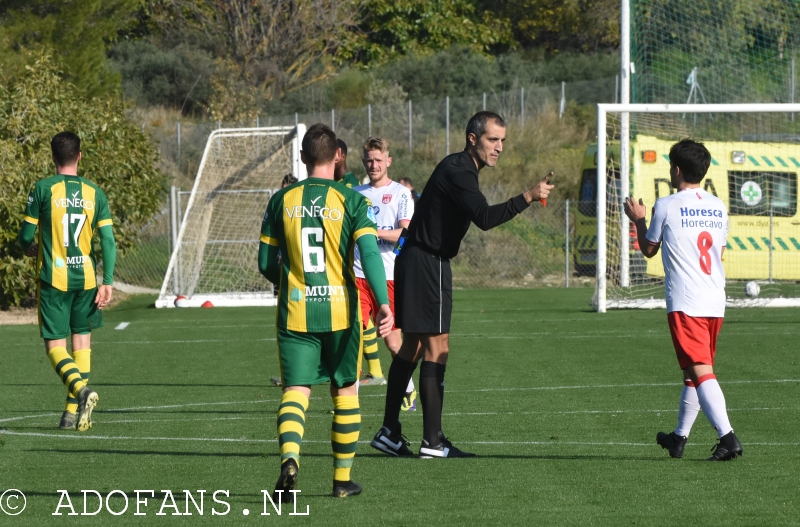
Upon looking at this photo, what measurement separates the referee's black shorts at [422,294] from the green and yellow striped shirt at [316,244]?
123 centimetres

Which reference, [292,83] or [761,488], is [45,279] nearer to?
[761,488]

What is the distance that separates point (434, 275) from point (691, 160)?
1.61 metres

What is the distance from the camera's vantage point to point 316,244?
5746 mm

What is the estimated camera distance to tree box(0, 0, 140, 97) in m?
28.6

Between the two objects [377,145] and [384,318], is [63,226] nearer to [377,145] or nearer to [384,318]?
[377,145]

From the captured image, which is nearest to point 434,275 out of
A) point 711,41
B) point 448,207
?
point 448,207

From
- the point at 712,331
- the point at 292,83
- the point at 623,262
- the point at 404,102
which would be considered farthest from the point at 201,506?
the point at 292,83

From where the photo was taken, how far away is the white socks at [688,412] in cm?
684

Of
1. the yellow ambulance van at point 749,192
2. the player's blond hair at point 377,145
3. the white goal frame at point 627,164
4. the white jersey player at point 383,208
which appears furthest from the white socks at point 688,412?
the yellow ambulance van at point 749,192

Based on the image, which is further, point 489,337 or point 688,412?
point 489,337

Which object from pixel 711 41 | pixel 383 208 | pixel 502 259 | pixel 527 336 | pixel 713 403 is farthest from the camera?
pixel 502 259

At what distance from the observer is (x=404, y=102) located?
35.7 meters

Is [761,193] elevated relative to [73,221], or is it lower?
elevated

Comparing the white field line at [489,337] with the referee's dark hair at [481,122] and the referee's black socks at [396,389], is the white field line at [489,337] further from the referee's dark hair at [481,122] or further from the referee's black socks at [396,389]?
the referee's dark hair at [481,122]
